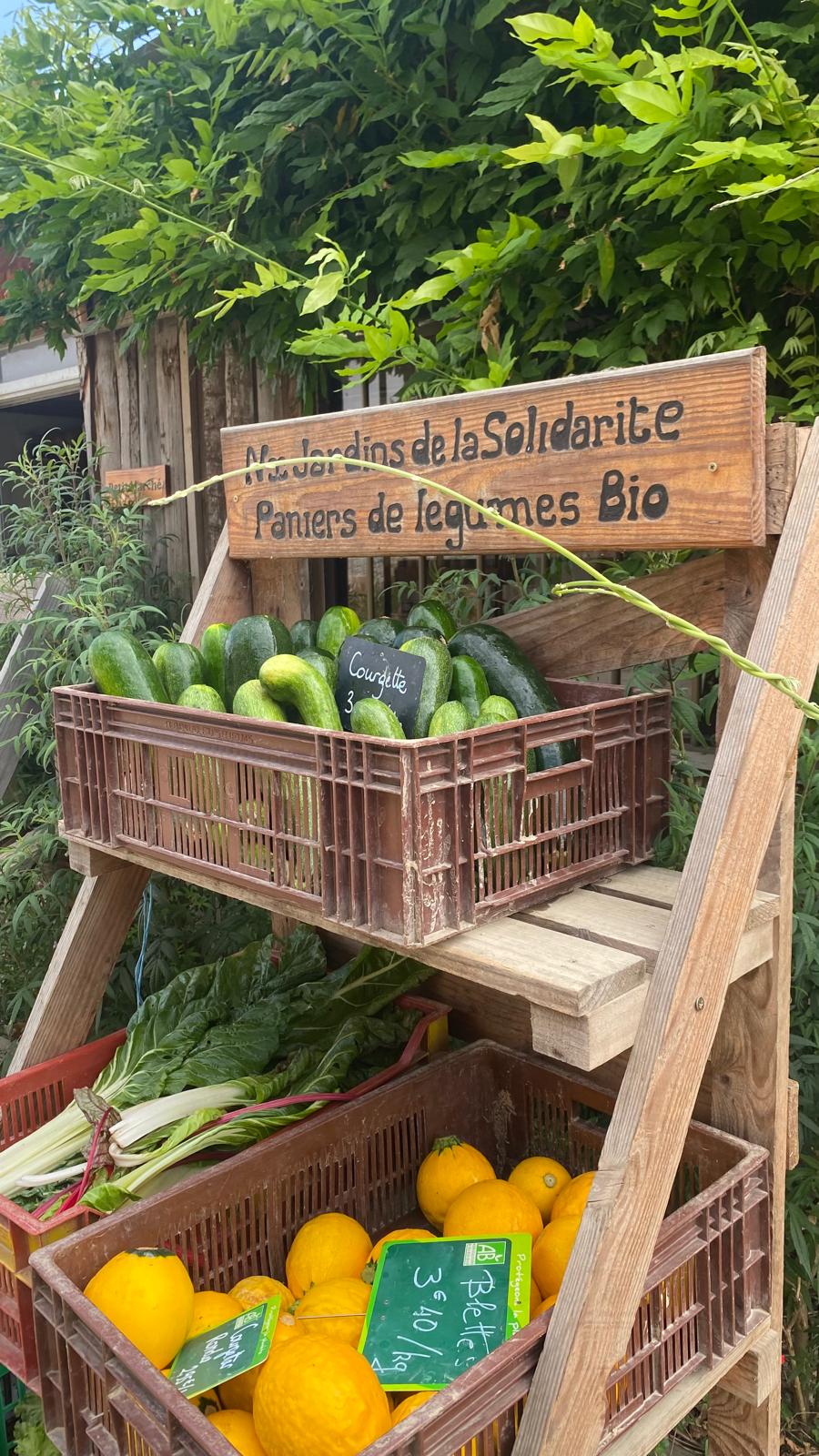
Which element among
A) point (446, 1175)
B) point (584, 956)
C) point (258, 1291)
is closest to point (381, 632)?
point (584, 956)

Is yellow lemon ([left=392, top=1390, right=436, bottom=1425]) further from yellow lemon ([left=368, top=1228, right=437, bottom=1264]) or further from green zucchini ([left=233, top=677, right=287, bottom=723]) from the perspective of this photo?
green zucchini ([left=233, top=677, right=287, bottom=723])

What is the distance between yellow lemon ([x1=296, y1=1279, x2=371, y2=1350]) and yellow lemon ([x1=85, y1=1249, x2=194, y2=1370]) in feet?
0.55

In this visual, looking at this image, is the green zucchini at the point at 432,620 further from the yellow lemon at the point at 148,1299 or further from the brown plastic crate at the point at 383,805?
the yellow lemon at the point at 148,1299

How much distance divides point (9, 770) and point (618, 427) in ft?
8.68

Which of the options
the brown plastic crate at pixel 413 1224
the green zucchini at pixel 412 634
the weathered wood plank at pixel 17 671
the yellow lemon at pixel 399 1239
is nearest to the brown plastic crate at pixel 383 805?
the green zucchini at pixel 412 634

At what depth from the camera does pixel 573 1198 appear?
1.65 m

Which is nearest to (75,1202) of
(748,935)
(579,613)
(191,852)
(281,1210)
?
(281,1210)

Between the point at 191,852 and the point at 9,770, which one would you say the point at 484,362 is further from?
the point at 9,770

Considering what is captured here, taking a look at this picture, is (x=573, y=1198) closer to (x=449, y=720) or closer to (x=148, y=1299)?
(x=148, y=1299)

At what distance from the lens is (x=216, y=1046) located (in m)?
2.03

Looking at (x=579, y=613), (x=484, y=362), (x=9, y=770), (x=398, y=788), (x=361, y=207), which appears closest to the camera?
(x=398, y=788)

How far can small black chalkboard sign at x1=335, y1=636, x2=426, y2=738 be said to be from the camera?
4.69ft

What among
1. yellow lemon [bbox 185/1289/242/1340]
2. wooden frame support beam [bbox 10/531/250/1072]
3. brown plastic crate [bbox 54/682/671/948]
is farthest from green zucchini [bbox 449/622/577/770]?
yellow lemon [bbox 185/1289/242/1340]

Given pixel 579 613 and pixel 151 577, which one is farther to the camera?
pixel 151 577
